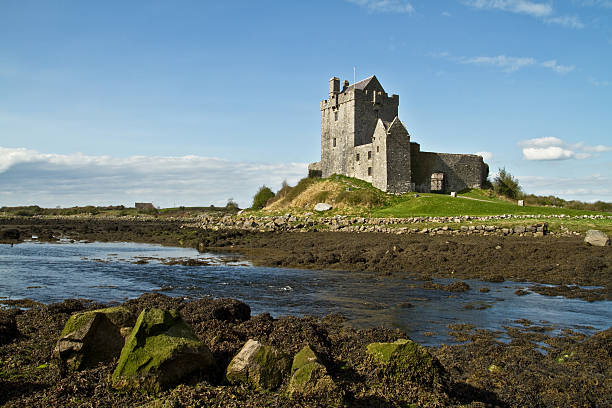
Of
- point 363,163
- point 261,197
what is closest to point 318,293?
point 363,163

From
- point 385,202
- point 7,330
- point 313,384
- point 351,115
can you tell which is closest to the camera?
point 313,384

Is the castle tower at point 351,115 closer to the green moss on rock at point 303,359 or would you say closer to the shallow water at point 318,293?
the shallow water at point 318,293

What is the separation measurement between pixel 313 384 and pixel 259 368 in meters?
0.86

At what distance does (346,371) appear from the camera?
6.69 m

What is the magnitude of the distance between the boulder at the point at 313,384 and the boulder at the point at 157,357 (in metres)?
1.36

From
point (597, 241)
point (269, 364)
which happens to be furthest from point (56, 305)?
point (597, 241)

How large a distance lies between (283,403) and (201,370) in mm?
1395

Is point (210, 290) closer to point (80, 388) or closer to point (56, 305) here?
point (56, 305)

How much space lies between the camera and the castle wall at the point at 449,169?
152 feet

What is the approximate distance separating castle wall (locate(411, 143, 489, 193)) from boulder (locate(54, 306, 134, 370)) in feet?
135

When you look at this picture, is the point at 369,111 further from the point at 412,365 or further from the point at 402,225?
the point at 412,365

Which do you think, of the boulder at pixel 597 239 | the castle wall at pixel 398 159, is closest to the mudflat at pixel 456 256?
the boulder at pixel 597 239

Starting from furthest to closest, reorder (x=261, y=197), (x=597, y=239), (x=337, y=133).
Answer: (x=261, y=197) → (x=337, y=133) → (x=597, y=239)

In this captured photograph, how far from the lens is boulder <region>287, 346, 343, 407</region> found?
5.55 metres
